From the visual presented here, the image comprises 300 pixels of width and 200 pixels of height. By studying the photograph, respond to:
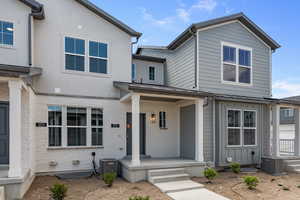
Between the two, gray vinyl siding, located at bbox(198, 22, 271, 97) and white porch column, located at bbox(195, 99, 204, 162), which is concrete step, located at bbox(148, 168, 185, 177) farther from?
gray vinyl siding, located at bbox(198, 22, 271, 97)

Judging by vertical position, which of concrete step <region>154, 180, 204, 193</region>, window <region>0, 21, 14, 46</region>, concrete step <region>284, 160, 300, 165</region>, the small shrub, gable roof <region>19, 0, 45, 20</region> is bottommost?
concrete step <region>284, 160, 300, 165</region>

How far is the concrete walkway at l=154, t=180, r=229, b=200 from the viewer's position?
5.41 m

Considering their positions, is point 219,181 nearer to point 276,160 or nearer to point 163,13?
point 276,160

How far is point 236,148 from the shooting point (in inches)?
358

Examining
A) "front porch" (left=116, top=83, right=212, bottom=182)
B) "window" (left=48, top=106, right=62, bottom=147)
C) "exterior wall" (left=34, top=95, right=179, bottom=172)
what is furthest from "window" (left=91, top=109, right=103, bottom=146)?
"window" (left=48, top=106, right=62, bottom=147)

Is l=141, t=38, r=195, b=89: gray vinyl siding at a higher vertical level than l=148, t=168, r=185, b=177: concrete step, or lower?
higher

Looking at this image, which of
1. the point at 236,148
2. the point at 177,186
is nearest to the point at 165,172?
the point at 177,186

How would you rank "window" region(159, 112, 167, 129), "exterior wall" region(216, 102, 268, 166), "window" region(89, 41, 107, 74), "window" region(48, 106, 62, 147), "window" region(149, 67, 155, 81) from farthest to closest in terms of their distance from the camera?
"window" region(149, 67, 155, 81), "window" region(159, 112, 167, 129), "exterior wall" region(216, 102, 268, 166), "window" region(89, 41, 107, 74), "window" region(48, 106, 62, 147)

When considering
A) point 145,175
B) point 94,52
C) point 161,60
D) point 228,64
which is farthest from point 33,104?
point 228,64

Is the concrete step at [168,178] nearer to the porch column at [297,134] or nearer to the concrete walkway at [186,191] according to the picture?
the concrete walkway at [186,191]

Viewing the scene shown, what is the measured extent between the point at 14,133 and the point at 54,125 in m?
2.36

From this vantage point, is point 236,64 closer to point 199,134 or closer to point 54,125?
point 199,134

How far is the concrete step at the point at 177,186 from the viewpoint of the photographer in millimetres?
5879

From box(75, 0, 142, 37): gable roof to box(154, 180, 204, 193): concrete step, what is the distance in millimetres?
6239
